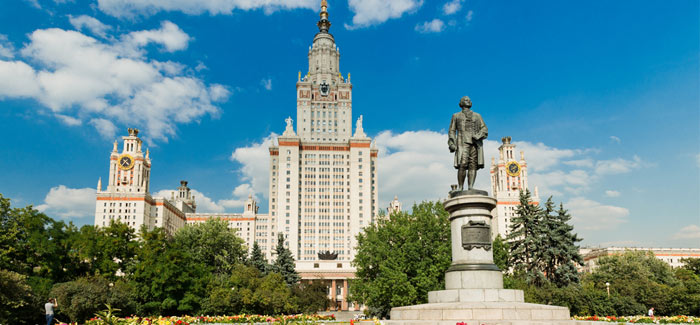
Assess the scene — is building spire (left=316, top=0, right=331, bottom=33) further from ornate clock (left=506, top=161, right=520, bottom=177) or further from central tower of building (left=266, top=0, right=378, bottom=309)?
ornate clock (left=506, top=161, right=520, bottom=177)

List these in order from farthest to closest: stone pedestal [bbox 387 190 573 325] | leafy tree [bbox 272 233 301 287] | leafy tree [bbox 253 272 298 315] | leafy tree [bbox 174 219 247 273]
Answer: leafy tree [bbox 272 233 301 287]
leafy tree [bbox 174 219 247 273]
leafy tree [bbox 253 272 298 315]
stone pedestal [bbox 387 190 573 325]

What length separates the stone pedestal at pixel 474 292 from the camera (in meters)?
15.1

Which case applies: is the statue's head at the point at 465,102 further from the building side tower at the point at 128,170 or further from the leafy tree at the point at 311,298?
the building side tower at the point at 128,170

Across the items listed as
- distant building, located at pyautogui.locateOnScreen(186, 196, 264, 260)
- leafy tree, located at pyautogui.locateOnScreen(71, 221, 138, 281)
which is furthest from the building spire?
leafy tree, located at pyautogui.locateOnScreen(71, 221, 138, 281)

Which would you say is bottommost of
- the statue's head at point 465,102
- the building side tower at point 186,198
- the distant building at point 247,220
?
the statue's head at point 465,102

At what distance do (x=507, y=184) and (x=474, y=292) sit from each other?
121 meters

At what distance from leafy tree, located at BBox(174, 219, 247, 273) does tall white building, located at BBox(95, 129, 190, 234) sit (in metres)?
53.4

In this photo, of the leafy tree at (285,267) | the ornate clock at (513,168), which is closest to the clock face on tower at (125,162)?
the leafy tree at (285,267)

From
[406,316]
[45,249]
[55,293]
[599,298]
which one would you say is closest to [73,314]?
[55,293]

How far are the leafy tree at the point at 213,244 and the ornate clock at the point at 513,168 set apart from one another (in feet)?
276

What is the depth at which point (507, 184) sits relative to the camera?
13238 centimetres

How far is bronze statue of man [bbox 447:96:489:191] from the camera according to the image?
19.2 metres

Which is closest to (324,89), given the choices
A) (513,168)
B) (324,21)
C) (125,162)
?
(324,21)

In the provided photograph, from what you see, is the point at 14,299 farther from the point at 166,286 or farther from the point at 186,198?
the point at 186,198
